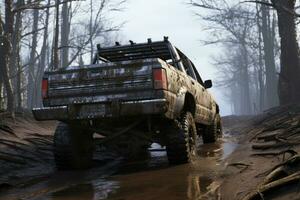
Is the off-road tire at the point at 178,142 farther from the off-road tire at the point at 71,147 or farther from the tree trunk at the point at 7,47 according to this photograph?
the tree trunk at the point at 7,47

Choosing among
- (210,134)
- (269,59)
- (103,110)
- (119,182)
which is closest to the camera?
(119,182)

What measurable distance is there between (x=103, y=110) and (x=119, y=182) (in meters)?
1.35

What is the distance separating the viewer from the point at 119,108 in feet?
23.5

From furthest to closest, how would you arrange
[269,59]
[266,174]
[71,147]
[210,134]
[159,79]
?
[269,59], [210,134], [71,147], [159,79], [266,174]

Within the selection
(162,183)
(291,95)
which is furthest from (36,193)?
(291,95)

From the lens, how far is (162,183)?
6.11 metres

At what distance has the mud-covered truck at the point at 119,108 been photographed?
283 inches

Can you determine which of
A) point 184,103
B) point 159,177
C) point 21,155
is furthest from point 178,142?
point 21,155

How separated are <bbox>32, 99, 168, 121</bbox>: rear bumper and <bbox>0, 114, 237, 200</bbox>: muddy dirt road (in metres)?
0.95

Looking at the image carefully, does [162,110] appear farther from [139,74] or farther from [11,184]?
[11,184]

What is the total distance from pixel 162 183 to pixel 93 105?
1.95m

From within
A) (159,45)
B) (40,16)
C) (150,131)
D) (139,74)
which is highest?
(40,16)

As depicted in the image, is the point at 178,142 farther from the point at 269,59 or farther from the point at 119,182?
the point at 269,59

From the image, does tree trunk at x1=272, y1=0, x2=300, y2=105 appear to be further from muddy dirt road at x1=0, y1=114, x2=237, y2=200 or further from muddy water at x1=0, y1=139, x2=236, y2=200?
muddy water at x1=0, y1=139, x2=236, y2=200
